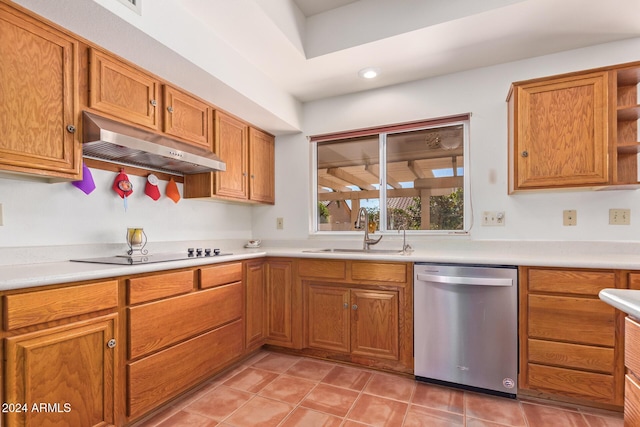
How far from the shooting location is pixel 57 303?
132 cm

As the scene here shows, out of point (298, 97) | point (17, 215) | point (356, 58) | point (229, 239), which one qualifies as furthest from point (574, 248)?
point (17, 215)

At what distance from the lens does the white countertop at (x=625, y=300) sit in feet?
2.25

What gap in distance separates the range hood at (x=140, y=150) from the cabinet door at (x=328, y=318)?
124cm

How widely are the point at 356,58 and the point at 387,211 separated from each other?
1328mm

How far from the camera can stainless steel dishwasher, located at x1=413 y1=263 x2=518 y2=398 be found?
194 cm

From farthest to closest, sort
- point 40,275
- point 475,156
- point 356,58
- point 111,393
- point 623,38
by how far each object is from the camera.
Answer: point 475,156 → point 356,58 → point 623,38 → point 111,393 → point 40,275

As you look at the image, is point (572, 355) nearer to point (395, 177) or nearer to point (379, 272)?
point (379, 272)

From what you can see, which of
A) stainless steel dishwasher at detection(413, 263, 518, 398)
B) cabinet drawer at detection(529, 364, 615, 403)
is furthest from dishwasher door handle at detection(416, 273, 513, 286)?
cabinet drawer at detection(529, 364, 615, 403)

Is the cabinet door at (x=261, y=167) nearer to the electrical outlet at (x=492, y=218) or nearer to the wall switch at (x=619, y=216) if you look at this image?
the electrical outlet at (x=492, y=218)

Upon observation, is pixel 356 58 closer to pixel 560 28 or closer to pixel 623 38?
pixel 560 28

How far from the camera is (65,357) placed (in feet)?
4.44

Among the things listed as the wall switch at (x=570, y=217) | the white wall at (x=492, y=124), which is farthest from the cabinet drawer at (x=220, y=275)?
the wall switch at (x=570, y=217)

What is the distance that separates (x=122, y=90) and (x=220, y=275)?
1283mm

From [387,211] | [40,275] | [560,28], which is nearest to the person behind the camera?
[40,275]
